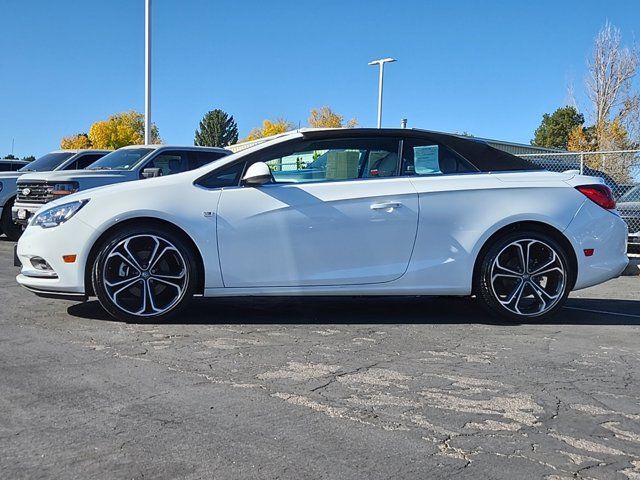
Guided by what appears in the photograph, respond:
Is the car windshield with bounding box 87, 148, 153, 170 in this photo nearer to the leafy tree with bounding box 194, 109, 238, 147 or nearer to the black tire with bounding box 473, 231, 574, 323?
the black tire with bounding box 473, 231, 574, 323

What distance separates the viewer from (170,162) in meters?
10.4

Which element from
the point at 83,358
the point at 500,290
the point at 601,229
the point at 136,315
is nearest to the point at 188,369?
the point at 83,358

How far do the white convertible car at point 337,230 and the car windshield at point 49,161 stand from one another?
8133 mm

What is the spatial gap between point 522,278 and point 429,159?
1.28 m

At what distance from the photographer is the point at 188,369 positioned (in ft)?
13.1

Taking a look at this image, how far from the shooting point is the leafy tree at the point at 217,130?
4510 inches

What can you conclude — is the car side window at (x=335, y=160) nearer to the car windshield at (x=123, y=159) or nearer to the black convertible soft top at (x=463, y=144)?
the black convertible soft top at (x=463, y=144)

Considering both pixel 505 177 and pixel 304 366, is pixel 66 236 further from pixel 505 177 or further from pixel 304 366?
pixel 505 177

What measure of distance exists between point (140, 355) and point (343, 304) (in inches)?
101

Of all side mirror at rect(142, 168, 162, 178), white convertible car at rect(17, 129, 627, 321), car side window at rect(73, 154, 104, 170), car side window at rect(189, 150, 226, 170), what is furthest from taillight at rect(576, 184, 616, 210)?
car side window at rect(73, 154, 104, 170)

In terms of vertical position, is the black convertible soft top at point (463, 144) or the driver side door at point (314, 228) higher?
the black convertible soft top at point (463, 144)

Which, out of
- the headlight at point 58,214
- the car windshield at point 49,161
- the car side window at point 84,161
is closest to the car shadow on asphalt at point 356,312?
the headlight at point 58,214

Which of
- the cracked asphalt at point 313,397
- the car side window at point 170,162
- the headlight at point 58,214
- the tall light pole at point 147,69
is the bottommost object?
the cracked asphalt at point 313,397

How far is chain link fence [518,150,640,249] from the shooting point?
38.1 ft
